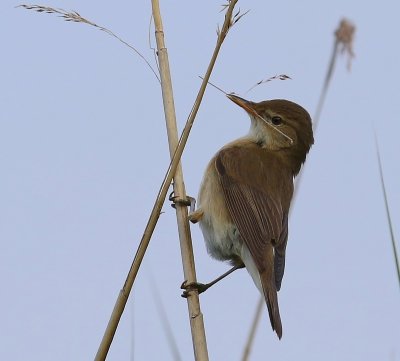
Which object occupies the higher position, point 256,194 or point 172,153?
point 172,153

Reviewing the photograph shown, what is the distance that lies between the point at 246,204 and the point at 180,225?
111 cm

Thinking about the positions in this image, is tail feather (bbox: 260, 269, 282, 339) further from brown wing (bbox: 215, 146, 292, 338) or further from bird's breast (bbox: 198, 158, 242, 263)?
bird's breast (bbox: 198, 158, 242, 263)

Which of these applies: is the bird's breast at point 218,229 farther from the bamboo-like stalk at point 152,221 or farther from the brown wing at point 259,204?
the bamboo-like stalk at point 152,221

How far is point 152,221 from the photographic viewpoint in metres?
2.58

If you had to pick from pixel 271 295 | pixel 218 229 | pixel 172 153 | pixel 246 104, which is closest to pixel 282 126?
pixel 246 104

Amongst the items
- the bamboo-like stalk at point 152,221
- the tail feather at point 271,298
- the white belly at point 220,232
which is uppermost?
the bamboo-like stalk at point 152,221

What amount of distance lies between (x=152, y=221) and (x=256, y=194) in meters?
1.95

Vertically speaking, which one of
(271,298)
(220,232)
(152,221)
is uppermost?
(152,221)

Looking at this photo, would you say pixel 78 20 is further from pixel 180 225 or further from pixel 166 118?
pixel 180 225

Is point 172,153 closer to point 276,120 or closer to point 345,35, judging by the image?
point 345,35

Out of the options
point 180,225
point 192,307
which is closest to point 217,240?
point 180,225

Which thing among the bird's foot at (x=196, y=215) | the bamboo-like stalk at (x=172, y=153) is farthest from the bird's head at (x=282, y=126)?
the bamboo-like stalk at (x=172, y=153)

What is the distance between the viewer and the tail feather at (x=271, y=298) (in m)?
3.25

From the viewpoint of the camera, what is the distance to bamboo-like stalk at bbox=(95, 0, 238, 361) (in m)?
2.34
